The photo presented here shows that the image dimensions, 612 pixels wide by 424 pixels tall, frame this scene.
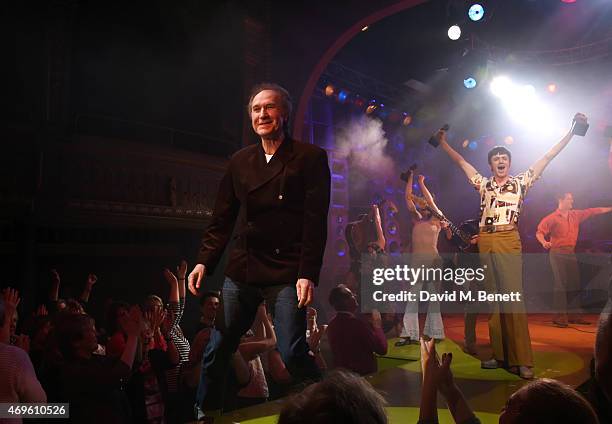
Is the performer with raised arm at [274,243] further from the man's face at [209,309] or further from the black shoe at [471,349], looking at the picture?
the black shoe at [471,349]

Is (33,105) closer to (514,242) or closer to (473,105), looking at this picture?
(514,242)

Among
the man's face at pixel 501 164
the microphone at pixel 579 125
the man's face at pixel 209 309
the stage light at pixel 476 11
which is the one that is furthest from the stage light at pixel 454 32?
the man's face at pixel 209 309

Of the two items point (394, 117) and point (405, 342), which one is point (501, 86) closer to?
point (394, 117)

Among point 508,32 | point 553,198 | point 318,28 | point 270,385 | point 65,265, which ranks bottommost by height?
point 270,385

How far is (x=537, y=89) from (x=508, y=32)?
1477 mm

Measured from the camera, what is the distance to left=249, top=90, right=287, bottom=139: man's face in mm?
2693

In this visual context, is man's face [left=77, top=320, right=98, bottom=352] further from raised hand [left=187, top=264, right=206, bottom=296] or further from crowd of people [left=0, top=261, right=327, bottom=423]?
raised hand [left=187, top=264, right=206, bottom=296]

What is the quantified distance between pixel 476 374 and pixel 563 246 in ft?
13.7

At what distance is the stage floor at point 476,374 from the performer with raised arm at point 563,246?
2.31ft

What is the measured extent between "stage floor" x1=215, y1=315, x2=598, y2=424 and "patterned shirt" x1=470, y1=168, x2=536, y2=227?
151 centimetres

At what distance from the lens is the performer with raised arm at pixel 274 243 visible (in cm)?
250

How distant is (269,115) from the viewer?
106 inches

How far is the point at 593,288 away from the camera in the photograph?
9453mm

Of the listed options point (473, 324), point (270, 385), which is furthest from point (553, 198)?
point (270, 385)
